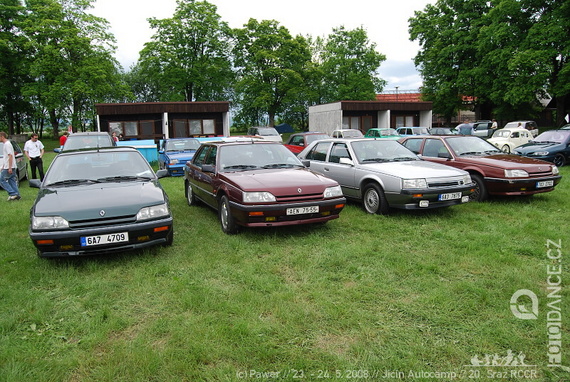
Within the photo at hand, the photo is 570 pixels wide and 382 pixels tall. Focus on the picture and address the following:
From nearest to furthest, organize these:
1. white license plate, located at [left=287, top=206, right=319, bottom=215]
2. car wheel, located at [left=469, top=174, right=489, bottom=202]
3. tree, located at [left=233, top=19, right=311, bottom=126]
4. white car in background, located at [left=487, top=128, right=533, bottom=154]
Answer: white license plate, located at [left=287, top=206, right=319, bottom=215] < car wheel, located at [left=469, top=174, right=489, bottom=202] < white car in background, located at [left=487, top=128, right=533, bottom=154] < tree, located at [left=233, top=19, right=311, bottom=126]

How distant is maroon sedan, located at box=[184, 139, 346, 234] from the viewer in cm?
584

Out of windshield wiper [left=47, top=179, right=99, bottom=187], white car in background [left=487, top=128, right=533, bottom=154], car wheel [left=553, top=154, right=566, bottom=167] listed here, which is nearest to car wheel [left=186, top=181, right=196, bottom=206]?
windshield wiper [left=47, top=179, right=99, bottom=187]

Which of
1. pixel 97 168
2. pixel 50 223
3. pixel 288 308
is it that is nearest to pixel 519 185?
pixel 288 308

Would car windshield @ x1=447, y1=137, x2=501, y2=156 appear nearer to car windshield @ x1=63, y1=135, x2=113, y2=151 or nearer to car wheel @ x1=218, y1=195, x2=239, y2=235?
car wheel @ x1=218, y1=195, x2=239, y2=235

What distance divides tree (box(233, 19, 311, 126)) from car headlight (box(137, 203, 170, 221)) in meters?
36.2

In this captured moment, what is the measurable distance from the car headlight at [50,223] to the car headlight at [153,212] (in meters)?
0.82

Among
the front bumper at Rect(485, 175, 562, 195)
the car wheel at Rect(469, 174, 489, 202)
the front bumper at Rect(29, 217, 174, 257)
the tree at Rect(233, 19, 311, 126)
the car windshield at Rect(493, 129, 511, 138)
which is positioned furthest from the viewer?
the tree at Rect(233, 19, 311, 126)

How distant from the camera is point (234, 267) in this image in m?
4.92

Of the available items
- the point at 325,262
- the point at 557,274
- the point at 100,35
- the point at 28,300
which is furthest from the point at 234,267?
the point at 100,35

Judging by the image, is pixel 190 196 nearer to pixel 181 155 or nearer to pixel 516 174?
pixel 181 155

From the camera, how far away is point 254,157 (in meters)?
7.17

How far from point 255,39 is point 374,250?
4004 centimetres

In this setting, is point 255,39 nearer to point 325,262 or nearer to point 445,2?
point 445,2

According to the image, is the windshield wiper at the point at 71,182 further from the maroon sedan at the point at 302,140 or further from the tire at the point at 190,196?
the maroon sedan at the point at 302,140
